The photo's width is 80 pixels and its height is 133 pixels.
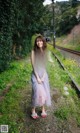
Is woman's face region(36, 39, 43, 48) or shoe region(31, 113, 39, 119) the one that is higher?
woman's face region(36, 39, 43, 48)

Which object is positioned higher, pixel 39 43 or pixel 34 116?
pixel 39 43

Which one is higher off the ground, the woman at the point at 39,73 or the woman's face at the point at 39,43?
the woman's face at the point at 39,43

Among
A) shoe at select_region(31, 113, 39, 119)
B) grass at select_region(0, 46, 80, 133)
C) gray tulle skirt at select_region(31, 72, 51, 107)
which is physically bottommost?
grass at select_region(0, 46, 80, 133)

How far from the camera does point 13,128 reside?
5746 millimetres

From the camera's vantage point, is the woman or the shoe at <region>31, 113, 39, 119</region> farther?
the shoe at <region>31, 113, 39, 119</region>

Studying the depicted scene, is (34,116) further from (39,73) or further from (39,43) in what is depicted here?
(39,43)

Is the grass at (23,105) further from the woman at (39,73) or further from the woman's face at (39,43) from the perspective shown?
the woman's face at (39,43)

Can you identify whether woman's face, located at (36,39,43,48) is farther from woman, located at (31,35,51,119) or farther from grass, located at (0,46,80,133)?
grass, located at (0,46,80,133)

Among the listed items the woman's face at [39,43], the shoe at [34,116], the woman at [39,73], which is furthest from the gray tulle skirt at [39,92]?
the woman's face at [39,43]

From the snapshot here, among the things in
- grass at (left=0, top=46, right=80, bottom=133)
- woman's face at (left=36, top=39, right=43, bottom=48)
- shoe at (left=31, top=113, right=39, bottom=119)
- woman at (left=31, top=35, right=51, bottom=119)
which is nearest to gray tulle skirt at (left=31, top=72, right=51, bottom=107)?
woman at (left=31, top=35, right=51, bottom=119)

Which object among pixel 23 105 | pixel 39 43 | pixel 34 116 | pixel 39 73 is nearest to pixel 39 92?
pixel 39 73

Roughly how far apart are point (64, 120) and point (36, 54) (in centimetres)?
170

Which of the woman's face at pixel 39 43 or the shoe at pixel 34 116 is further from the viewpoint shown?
the shoe at pixel 34 116

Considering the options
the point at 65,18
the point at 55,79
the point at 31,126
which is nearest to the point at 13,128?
the point at 31,126
